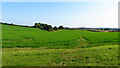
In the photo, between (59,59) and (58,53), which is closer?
(59,59)

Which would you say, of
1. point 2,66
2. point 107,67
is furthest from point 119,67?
point 2,66

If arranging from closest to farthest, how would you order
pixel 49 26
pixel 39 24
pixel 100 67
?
pixel 100 67
pixel 49 26
pixel 39 24

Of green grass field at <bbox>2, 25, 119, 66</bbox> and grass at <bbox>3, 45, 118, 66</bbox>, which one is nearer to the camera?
grass at <bbox>3, 45, 118, 66</bbox>

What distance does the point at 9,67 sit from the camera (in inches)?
343

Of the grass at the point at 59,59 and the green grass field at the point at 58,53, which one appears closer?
the grass at the point at 59,59

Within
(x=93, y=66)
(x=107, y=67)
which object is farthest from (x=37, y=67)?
(x=107, y=67)

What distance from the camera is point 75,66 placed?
29.2ft

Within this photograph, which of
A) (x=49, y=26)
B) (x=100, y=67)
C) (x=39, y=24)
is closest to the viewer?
(x=100, y=67)

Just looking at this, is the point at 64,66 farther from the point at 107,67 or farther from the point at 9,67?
the point at 9,67

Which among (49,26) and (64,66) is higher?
(49,26)

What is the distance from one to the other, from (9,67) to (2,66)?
30.7 inches

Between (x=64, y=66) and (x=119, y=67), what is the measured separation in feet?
15.6

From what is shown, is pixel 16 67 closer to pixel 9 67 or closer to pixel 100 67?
pixel 9 67

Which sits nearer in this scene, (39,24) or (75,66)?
(75,66)
